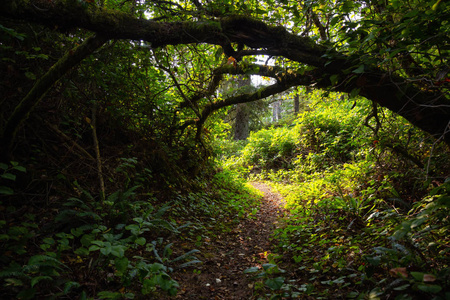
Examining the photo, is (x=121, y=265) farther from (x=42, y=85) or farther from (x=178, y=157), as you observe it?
(x=178, y=157)

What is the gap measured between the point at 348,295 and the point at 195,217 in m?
3.14

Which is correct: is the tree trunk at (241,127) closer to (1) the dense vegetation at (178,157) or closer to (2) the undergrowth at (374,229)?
(2) the undergrowth at (374,229)

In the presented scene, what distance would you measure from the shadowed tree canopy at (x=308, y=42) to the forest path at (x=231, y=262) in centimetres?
294

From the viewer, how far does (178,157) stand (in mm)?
5805

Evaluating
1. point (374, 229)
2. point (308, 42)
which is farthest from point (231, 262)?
point (308, 42)

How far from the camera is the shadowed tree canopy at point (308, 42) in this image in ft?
8.81

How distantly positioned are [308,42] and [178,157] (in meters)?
3.77

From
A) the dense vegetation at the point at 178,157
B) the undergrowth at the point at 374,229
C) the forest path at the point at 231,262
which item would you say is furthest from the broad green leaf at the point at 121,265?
the undergrowth at the point at 374,229

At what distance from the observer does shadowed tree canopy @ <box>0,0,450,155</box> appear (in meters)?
2.69

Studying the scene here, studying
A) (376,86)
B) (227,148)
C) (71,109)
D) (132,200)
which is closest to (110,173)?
(132,200)

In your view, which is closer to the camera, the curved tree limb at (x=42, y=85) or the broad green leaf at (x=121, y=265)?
the broad green leaf at (x=121, y=265)

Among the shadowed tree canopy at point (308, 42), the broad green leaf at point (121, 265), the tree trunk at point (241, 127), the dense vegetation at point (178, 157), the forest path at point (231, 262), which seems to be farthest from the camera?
the tree trunk at point (241, 127)

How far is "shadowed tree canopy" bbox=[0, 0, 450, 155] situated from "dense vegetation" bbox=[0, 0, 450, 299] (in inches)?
1.0

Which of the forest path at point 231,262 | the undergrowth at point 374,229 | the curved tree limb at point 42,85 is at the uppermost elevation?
the curved tree limb at point 42,85
